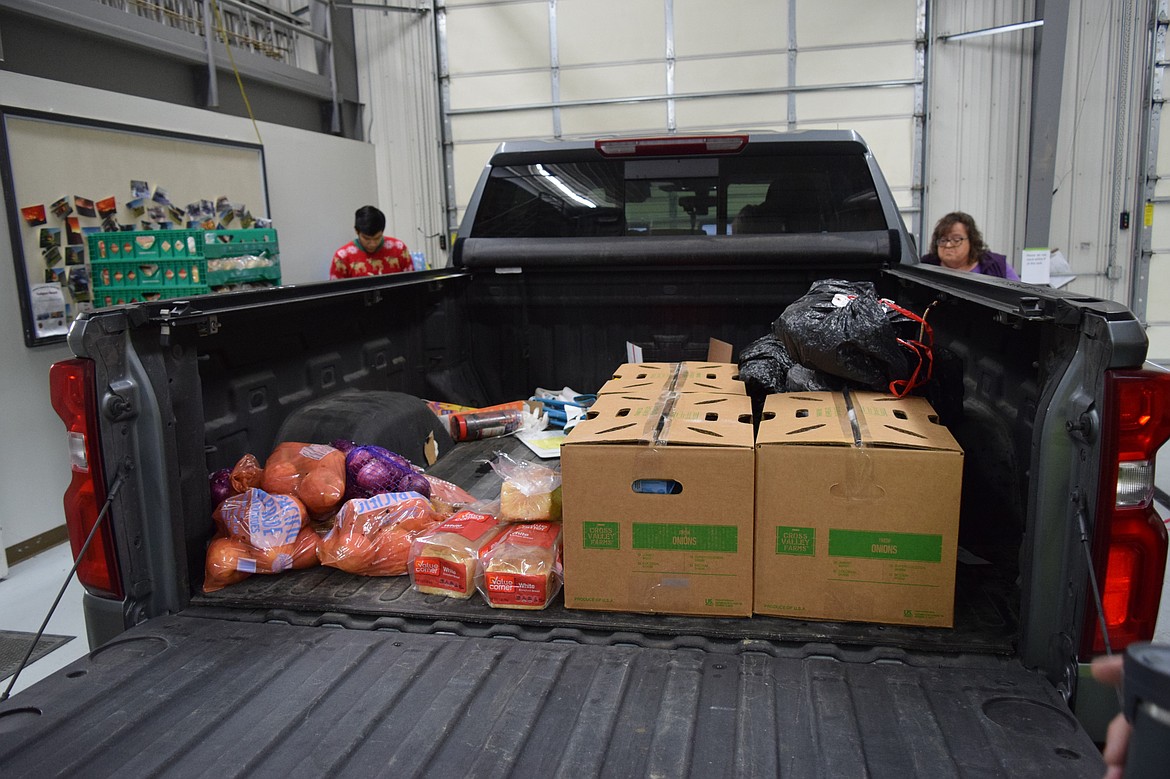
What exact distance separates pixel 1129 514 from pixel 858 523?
1.67 ft

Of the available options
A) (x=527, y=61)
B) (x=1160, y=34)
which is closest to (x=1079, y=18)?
(x=1160, y=34)

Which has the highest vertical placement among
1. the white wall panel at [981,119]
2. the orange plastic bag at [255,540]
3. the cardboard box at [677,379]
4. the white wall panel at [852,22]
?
the white wall panel at [852,22]

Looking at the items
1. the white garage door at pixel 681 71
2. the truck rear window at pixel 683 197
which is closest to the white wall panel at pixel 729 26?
the white garage door at pixel 681 71

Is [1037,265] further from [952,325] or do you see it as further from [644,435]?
[644,435]

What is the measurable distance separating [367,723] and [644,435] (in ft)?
2.83

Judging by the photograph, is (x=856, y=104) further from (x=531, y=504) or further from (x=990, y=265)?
(x=531, y=504)

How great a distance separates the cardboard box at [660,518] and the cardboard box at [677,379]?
438 millimetres

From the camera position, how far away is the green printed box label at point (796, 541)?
6.08 ft

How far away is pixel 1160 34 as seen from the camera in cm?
783

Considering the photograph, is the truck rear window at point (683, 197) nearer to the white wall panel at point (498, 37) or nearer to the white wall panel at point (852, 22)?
the white wall panel at point (852, 22)

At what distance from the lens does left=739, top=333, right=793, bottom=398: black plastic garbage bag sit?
2479 millimetres

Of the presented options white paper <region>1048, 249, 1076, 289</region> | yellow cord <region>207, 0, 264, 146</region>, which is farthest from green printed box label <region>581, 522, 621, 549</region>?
white paper <region>1048, 249, 1076, 289</region>

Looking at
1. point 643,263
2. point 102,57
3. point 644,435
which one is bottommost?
point 644,435

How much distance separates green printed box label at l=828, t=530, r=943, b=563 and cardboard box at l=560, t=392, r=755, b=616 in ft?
0.66
